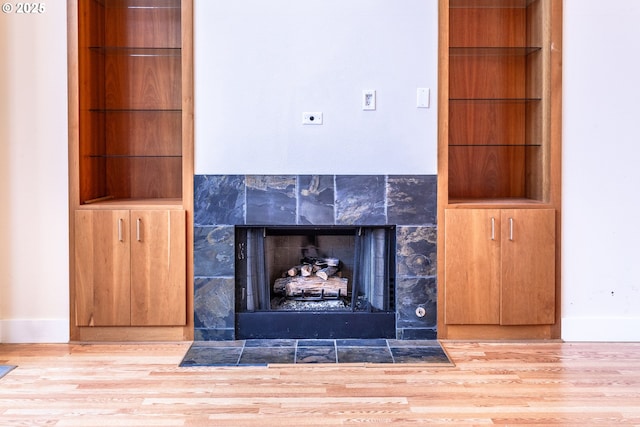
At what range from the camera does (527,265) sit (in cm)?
370

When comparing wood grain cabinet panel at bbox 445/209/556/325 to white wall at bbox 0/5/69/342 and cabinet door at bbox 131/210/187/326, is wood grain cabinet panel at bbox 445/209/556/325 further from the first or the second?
white wall at bbox 0/5/69/342

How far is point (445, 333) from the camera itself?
148 inches

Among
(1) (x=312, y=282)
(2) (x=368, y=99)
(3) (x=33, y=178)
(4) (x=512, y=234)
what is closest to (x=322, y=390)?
(1) (x=312, y=282)

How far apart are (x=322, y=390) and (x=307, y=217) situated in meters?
1.08

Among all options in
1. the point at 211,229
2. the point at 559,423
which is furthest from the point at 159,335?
the point at 559,423

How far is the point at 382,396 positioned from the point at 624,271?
69.4 inches

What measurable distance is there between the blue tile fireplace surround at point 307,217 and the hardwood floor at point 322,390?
33 centimetres

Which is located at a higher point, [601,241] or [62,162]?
[62,162]

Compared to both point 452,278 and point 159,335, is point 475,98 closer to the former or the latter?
point 452,278

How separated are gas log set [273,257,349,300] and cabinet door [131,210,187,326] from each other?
593 mm

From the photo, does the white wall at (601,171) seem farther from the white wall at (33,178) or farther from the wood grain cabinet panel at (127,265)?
the white wall at (33,178)

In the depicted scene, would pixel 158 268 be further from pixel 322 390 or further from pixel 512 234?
pixel 512 234

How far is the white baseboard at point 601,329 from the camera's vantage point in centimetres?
373

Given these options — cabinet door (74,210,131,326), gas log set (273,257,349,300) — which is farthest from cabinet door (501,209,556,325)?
cabinet door (74,210,131,326)
